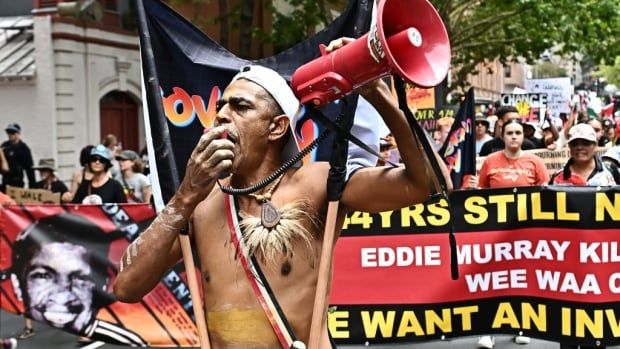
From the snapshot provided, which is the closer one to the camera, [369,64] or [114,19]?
[369,64]

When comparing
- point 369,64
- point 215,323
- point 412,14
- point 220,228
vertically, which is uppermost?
point 412,14

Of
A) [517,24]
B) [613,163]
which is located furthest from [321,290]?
[517,24]

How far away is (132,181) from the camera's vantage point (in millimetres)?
9430

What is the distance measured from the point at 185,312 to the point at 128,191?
291cm

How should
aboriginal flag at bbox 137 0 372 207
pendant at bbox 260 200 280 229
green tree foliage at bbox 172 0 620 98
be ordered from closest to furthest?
pendant at bbox 260 200 280 229 < aboriginal flag at bbox 137 0 372 207 < green tree foliage at bbox 172 0 620 98

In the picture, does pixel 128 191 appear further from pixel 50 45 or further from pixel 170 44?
→ pixel 50 45

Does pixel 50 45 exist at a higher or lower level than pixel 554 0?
lower

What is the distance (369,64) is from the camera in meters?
2.24

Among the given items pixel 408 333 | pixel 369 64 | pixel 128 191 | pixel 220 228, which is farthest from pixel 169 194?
pixel 128 191

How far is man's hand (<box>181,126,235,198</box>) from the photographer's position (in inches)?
88.8

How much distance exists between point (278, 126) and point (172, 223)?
0.46 meters

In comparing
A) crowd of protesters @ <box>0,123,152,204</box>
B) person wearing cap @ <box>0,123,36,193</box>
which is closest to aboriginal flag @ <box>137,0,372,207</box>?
crowd of protesters @ <box>0,123,152,204</box>

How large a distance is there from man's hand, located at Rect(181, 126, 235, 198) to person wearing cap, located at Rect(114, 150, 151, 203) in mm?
6668

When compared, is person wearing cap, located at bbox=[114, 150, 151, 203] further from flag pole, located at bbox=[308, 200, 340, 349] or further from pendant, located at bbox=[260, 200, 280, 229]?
flag pole, located at bbox=[308, 200, 340, 349]
